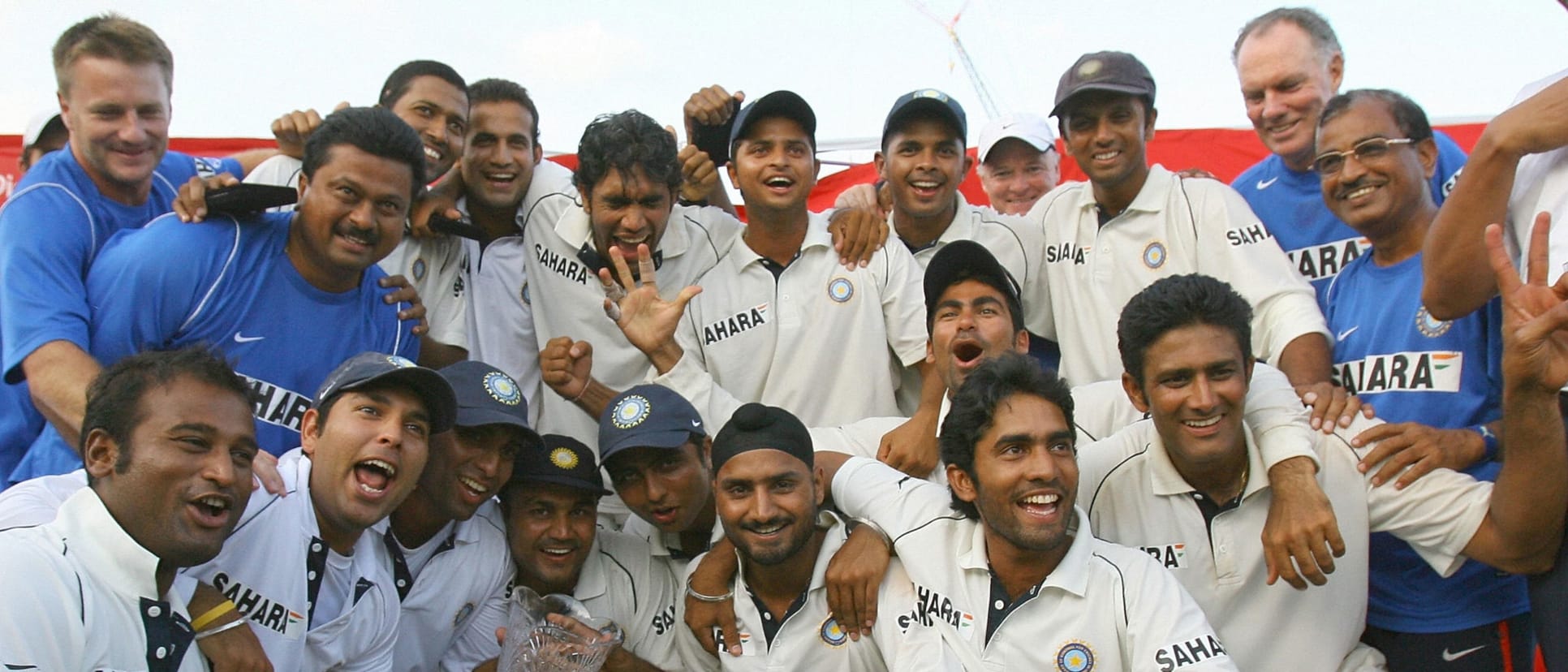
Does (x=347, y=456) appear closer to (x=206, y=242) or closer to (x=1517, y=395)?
(x=206, y=242)

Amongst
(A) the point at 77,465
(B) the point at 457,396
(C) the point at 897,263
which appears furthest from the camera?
(C) the point at 897,263

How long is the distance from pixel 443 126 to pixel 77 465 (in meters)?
2.10

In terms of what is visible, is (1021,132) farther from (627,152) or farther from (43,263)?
(43,263)

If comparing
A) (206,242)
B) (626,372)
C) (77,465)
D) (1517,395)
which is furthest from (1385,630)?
(77,465)

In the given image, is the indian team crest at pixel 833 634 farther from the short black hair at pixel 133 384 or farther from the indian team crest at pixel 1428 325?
the indian team crest at pixel 1428 325

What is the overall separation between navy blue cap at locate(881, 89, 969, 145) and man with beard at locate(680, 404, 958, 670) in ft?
5.99

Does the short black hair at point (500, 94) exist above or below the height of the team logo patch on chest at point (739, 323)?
above

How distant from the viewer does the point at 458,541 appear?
4.48 metres

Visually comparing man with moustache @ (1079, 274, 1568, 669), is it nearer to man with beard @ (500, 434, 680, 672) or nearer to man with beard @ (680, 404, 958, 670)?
man with beard @ (680, 404, 958, 670)

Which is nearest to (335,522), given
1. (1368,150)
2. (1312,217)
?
(1368,150)

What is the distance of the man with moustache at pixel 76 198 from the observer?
4.09m

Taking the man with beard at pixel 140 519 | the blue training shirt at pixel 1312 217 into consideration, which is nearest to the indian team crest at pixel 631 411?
the man with beard at pixel 140 519

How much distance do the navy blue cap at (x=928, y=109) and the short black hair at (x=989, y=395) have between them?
174 cm

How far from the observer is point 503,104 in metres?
5.64
